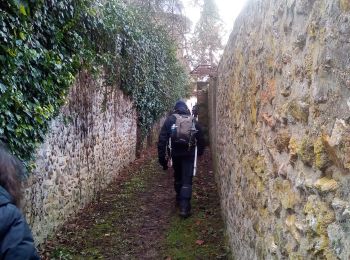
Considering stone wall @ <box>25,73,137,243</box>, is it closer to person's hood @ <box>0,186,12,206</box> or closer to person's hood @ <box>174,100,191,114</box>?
person's hood @ <box>174,100,191,114</box>

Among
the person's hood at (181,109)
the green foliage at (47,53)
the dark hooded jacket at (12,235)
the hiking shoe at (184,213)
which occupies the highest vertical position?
the green foliage at (47,53)

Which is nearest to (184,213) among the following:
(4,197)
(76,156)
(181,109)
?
(181,109)

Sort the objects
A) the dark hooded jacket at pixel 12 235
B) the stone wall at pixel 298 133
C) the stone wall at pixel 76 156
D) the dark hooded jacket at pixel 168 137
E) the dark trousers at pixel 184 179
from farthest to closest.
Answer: the dark hooded jacket at pixel 168 137, the dark trousers at pixel 184 179, the stone wall at pixel 76 156, the dark hooded jacket at pixel 12 235, the stone wall at pixel 298 133

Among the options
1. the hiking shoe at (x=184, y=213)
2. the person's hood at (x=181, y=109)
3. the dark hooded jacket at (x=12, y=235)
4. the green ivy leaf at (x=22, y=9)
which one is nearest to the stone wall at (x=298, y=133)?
the dark hooded jacket at (x=12, y=235)

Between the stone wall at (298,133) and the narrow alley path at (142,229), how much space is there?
5.13ft

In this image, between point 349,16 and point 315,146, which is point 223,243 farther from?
point 349,16

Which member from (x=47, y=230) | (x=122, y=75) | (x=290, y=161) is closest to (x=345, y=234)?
(x=290, y=161)

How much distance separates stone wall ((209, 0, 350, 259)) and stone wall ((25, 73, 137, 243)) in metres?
2.78

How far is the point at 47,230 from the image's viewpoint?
5207mm

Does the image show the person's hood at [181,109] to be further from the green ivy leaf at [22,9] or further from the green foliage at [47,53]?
the green ivy leaf at [22,9]

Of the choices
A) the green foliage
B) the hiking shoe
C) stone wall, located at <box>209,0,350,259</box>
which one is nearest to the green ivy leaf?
the green foliage

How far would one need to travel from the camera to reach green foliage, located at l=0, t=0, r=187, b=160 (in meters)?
3.84

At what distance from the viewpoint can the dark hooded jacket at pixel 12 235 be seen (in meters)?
1.75

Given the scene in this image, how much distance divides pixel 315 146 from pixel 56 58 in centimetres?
387
